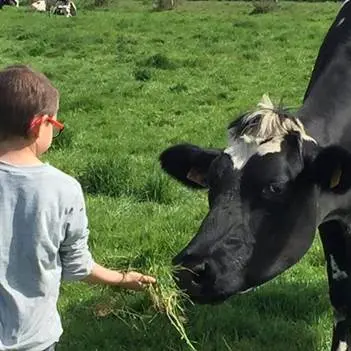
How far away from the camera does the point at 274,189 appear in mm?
4281

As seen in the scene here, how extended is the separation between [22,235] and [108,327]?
7.08ft

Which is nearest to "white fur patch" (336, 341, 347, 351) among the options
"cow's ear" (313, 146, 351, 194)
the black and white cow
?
the black and white cow

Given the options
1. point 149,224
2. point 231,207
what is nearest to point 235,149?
point 231,207

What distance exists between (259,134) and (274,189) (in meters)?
0.30

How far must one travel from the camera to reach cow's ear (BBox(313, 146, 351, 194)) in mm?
4242

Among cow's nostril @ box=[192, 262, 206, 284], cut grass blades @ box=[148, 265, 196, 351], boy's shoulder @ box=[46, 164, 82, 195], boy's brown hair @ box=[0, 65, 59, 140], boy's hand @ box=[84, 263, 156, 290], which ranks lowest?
cut grass blades @ box=[148, 265, 196, 351]

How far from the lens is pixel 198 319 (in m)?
5.39

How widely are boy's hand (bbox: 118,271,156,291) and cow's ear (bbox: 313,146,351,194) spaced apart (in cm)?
103

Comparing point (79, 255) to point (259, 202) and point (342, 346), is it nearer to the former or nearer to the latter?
point (259, 202)

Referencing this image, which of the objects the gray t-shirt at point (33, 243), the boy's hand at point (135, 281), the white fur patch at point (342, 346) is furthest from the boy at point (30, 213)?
the white fur patch at point (342, 346)

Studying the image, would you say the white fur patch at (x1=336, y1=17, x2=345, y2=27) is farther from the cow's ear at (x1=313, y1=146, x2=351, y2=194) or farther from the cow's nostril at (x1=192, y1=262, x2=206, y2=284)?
the cow's nostril at (x1=192, y1=262, x2=206, y2=284)

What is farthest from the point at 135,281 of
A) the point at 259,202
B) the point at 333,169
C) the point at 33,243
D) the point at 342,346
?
the point at 342,346

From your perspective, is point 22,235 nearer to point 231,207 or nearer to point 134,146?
point 231,207

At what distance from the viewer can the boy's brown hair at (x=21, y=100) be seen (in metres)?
3.16
